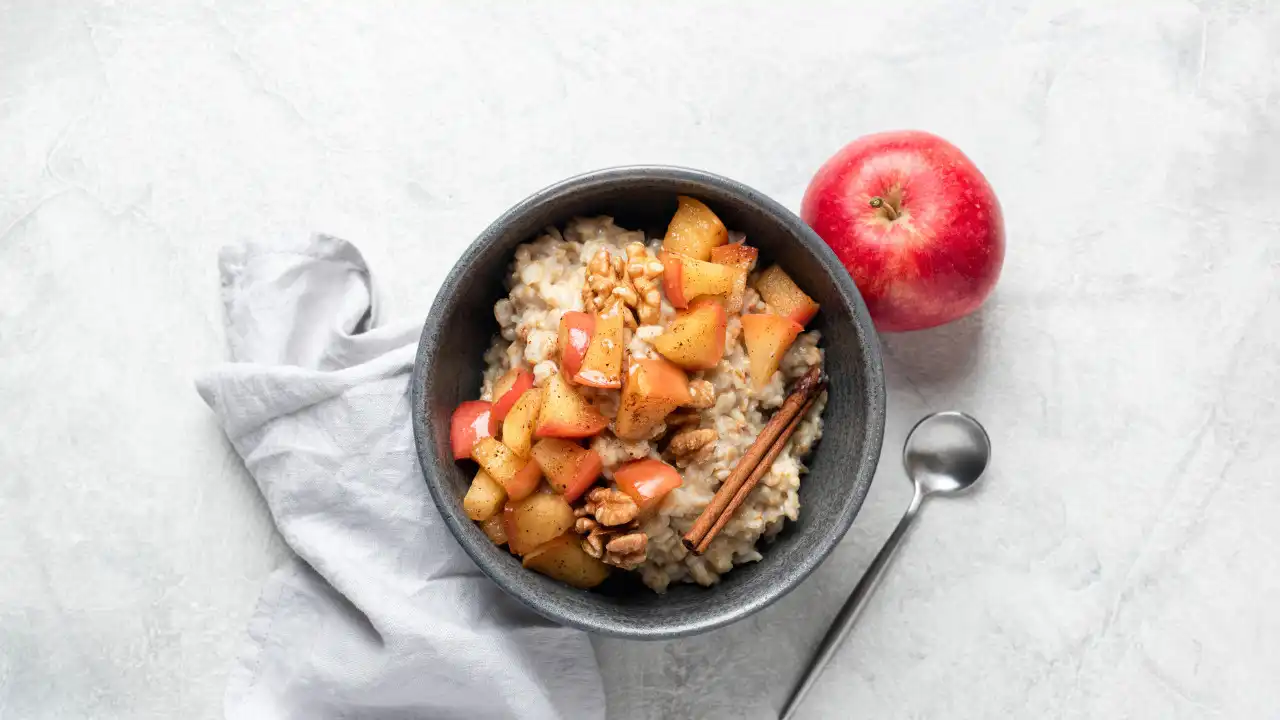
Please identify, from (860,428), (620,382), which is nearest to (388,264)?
(620,382)

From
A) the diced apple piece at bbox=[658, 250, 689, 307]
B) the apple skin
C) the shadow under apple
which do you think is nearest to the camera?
the diced apple piece at bbox=[658, 250, 689, 307]

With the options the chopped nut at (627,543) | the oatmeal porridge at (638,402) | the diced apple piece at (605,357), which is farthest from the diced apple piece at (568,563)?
the diced apple piece at (605,357)

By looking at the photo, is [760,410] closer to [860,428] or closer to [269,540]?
[860,428]

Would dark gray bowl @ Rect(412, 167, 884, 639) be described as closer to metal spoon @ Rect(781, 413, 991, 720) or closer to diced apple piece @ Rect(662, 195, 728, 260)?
diced apple piece @ Rect(662, 195, 728, 260)

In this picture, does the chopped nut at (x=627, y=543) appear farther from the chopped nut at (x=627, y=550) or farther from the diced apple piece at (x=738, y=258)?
the diced apple piece at (x=738, y=258)

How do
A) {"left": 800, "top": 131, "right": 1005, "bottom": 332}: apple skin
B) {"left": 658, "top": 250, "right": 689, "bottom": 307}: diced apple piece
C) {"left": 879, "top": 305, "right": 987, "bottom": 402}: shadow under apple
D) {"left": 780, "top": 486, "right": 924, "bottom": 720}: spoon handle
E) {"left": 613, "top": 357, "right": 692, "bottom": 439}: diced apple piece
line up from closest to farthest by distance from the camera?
1. {"left": 613, "top": 357, "right": 692, "bottom": 439}: diced apple piece
2. {"left": 658, "top": 250, "right": 689, "bottom": 307}: diced apple piece
3. {"left": 800, "top": 131, "right": 1005, "bottom": 332}: apple skin
4. {"left": 780, "top": 486, "right": 924, "bottom": 720}: spoon handle
5. {"left": 879, "top": 305, "right": 987, "bottom": 402}: shadow under apple

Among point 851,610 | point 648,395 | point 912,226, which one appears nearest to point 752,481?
point 648,395

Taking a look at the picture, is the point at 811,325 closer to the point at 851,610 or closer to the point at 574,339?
the point at 574,339

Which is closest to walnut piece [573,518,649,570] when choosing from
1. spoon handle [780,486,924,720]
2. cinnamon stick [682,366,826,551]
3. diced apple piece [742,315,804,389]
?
cinnamon stick [682,366,826,551]
